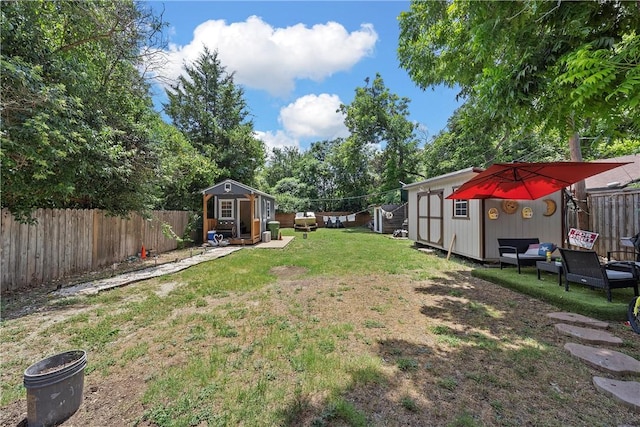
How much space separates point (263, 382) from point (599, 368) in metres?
3.10

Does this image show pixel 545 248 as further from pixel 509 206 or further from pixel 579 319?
pixel 579 319

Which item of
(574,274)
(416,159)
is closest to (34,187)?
(574,274)

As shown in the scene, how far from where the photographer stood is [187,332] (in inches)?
143

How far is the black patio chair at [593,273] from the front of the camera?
4176 millimetres

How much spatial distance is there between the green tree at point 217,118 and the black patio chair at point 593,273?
54.6 ft

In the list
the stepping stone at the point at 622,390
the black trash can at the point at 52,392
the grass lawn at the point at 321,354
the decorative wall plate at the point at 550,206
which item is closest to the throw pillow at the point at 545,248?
the grass lawn at the point at 321,354

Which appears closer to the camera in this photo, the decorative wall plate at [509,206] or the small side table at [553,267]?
the small side table at [553,267]

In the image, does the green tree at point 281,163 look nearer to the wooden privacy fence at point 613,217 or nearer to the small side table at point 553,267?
the wooden privacy fence at point 613,217

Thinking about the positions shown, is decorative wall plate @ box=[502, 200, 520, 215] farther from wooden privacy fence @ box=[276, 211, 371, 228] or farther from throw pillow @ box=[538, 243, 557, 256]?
wooden privacy fence @ box=[276, 211, 371, 228]

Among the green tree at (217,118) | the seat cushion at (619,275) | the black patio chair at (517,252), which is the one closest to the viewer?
the seat cushion at (619,275)

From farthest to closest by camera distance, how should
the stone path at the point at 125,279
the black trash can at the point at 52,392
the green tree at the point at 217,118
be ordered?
the green tree at the point at 217,118
the stone path at the point at 125,279
the black trash can at the point at 52,392

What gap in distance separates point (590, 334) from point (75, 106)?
8.45 m

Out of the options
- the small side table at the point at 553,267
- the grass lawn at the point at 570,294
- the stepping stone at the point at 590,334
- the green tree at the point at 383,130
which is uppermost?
the green tree at the point at 383,130

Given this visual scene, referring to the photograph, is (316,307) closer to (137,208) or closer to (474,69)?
(474,69)
